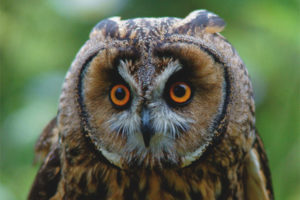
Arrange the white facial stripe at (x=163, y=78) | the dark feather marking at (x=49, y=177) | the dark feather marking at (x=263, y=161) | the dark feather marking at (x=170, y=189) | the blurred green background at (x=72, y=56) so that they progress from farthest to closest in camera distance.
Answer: the blurred green background at (x=72, y=56) < the dark feather marking at (x=263, y=161) < the dark feather marking at (x=49, y=177) < the dark feather marking at (x=170, y=189) < the white facial stripe at (x=163, y=78)

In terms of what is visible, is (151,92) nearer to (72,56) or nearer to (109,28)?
(109,28)

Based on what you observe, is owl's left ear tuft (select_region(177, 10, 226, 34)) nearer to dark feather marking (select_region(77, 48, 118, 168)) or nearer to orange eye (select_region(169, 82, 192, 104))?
orange eye (select_region(169, 82, 192, 104))

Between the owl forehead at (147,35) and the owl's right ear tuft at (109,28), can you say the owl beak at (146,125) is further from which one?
the owl's right ear tuft at (109,28)

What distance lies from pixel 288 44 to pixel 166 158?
1447mm

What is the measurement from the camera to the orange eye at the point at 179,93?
1.66m

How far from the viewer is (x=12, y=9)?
3525 mm

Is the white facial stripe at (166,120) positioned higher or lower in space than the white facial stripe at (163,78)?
lower

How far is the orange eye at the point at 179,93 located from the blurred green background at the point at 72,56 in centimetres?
123

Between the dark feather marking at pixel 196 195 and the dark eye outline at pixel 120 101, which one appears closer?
the dark eye outline at pixel 120 101

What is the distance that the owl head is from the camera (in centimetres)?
162

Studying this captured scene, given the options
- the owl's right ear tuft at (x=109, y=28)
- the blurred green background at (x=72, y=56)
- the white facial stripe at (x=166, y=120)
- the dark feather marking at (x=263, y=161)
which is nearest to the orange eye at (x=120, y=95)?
the white facial stripe at (x=166, y=120)

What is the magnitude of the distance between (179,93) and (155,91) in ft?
0.40

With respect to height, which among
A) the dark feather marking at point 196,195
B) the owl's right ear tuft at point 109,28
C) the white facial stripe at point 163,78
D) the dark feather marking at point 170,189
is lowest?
the dark feather marking at point 196,195

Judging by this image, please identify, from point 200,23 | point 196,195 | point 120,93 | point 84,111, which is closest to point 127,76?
point 120,93
